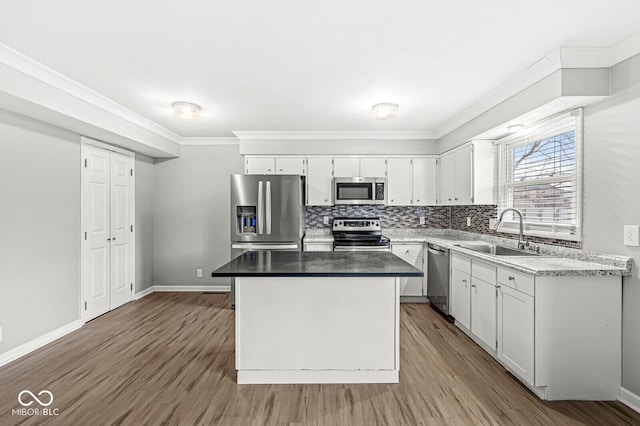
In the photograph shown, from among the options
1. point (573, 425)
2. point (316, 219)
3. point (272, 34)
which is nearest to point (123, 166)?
point (316, 219)

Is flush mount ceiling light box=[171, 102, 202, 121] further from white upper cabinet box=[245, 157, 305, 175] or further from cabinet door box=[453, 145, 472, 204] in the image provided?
cabinet door box=[453, 145, 472, 204]

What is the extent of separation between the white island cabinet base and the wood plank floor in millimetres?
110

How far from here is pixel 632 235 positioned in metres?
2.14

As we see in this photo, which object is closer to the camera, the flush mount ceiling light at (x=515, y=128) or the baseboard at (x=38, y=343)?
the baseboard at (x=38, y=343)

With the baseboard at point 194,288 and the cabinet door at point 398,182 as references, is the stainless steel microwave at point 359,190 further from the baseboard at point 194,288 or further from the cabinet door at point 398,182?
the baseboard at point 194,288

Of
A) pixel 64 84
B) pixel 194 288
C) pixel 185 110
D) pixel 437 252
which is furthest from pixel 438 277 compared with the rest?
pixel 64 84

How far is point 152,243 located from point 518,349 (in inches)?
195

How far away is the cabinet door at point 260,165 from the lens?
15.6 ft

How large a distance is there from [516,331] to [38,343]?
4.22 m

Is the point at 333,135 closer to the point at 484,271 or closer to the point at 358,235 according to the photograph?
the point at 358,235

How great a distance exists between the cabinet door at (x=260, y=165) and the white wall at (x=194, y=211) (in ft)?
1.35

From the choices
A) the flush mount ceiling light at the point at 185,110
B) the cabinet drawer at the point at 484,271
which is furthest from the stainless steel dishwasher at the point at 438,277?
the flush mount ceiling light at the point at 185,110

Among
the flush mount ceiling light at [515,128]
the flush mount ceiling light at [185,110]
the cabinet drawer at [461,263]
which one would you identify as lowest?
the cabinet drawer at [461,263]

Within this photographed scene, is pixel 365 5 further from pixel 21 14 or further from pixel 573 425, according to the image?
pixel 573 425
